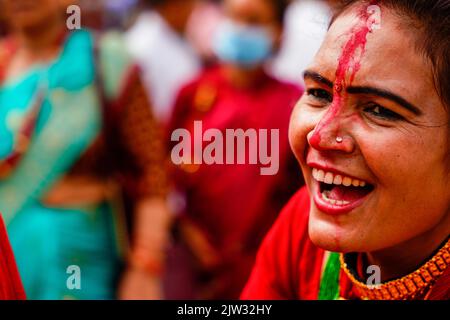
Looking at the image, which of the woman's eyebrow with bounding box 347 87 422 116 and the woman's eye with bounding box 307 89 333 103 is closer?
the woman's eyebrow with bounding box 347 87 422 116

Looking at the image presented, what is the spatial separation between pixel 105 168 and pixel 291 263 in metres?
1.33

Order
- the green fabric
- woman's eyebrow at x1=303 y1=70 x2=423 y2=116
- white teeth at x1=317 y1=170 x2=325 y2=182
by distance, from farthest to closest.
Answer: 1. the green fabric
2. white teeth at x1=317 y1=170 x2=325 y2=182
3. woman's eyebrow at x1=303 y1=70 x2=423 y2=116

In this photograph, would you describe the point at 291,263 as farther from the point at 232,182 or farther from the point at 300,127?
the point at 232,182

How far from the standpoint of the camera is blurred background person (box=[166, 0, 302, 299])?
4.07m

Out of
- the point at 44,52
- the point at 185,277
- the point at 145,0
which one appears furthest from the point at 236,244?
the point at 145,0

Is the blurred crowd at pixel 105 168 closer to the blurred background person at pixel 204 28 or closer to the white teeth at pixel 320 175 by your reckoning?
the white teeth at pixel 320 175

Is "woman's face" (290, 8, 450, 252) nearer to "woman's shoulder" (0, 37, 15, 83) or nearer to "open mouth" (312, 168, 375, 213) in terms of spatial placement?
"open mouth" (312, 168, 375, 213)

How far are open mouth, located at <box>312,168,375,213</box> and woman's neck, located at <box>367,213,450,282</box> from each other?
19cm

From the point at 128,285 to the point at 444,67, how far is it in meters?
1.87

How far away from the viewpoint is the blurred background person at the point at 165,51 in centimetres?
549

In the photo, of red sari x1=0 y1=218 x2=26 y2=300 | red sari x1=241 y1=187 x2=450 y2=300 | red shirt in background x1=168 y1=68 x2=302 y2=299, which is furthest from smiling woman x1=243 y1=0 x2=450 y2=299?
red shirt in background x1=168 y1=68 x2=302 y2=299

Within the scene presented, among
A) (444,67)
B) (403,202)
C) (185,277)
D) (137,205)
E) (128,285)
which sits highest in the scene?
(444,67)
